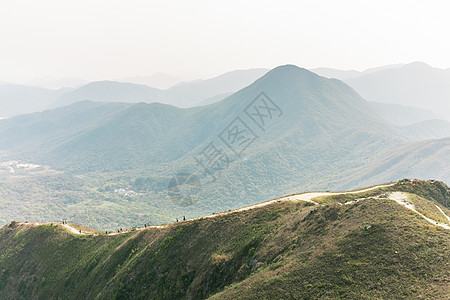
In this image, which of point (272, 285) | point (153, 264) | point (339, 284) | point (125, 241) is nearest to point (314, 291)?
point (339, 284)

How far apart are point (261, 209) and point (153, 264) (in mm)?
20081

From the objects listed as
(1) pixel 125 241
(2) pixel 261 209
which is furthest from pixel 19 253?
(2) pixel 261 209

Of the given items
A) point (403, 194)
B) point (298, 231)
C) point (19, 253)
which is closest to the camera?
point (298, 231)

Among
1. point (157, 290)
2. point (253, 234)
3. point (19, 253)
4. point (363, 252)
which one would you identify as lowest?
point (19, 253)

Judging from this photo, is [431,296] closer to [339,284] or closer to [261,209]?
[339,284]

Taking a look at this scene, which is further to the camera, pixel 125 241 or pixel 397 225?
pixel 125 241

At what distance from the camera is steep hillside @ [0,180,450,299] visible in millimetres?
25312

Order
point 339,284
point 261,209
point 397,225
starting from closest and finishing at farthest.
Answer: point 339,284
point 397,225
point 261,209

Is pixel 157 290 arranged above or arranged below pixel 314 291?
below

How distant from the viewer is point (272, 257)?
1312 inches

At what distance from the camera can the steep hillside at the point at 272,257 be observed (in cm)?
2531

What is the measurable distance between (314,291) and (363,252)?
6782 mm

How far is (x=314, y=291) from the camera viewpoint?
2491 centimetres

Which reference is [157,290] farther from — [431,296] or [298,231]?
[431,296]
